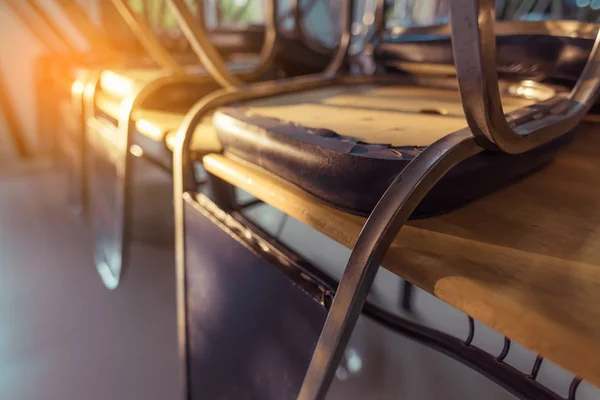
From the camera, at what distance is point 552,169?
474mm

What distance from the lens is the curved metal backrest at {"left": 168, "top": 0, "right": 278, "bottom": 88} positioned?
2.26 feet

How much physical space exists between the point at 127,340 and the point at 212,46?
0.71m

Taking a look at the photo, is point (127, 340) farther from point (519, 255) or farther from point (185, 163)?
point (519, 255)

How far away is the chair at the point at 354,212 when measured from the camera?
10.6 inches

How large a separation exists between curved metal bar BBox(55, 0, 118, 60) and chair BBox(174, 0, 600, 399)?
0.90 meters

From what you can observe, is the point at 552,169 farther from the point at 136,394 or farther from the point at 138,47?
the point at 138,47

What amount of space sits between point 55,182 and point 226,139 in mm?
1846

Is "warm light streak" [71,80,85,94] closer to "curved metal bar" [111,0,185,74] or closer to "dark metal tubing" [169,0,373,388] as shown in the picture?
"curved metal bar" [111,0,185,74]

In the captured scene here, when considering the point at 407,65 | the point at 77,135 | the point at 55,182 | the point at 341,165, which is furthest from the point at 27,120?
the point at 341,165

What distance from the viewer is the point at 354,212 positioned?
15.0 inches

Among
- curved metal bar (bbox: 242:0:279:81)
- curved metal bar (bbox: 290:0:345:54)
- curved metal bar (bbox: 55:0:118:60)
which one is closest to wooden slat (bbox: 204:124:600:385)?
curved metal bar (bbox: 242:0:279:81)

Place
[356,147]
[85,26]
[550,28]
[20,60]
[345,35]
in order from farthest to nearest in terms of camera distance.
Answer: [20,60] → [85,26] → [345,35] → [550,28] → [356,147]

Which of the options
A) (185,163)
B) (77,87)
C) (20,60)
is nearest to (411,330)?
(185,163)

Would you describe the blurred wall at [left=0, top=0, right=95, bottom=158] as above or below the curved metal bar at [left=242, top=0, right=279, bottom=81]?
below
